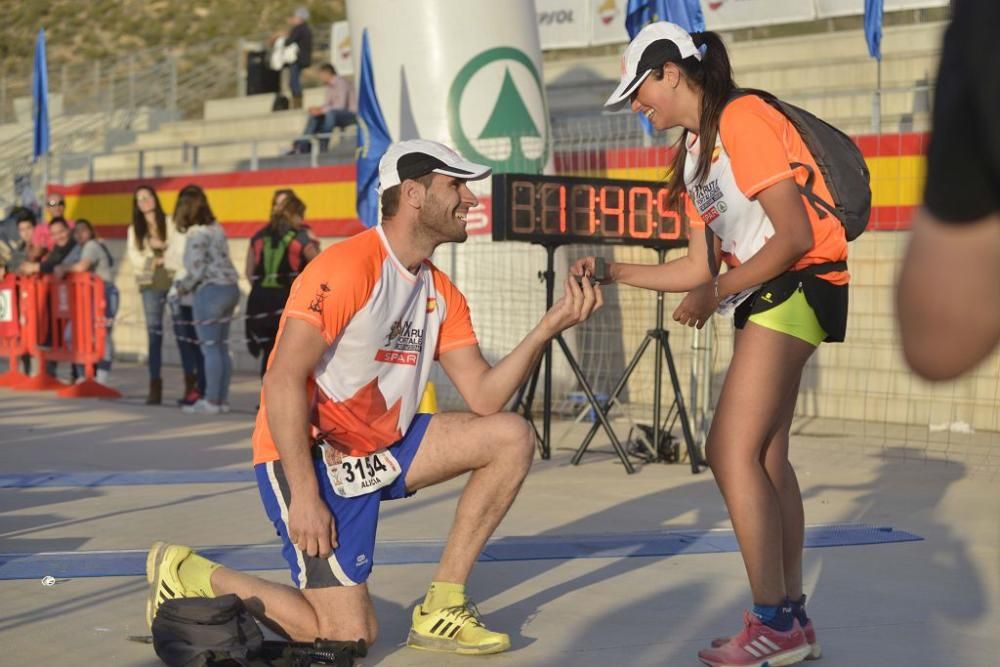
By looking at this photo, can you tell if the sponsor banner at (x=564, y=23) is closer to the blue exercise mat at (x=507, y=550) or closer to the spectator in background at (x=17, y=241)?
the spectator in background at (x=17, y=241)

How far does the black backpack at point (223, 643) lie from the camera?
4188 mm

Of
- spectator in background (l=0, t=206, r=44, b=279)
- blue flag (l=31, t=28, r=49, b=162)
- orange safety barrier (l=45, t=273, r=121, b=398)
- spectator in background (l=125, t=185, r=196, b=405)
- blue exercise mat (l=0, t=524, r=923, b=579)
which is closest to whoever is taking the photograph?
blue exercise mat (l=0, t=524, r=923, b=579)

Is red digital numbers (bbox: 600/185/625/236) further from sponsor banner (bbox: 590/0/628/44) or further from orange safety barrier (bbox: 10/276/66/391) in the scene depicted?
sponsor banner (bbox: 590/0/628/44)

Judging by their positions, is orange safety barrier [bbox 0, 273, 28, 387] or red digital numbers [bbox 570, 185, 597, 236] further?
orange safety barrier [bbox 0, 273, 28, 387]

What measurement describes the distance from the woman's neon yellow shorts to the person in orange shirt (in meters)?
0.50

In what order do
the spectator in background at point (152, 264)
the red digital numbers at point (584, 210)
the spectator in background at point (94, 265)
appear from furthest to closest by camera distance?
the spectator in background at point (94, 265), the spectator in background at point (152, 264), the red digital numbers at point (584, 210)

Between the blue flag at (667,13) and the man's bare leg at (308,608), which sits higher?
the blue flag at (667,13)

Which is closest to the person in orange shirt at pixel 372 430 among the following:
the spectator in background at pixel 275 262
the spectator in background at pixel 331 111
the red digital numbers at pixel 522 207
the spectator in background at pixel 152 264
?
the red digital numbers at pixel 522 207

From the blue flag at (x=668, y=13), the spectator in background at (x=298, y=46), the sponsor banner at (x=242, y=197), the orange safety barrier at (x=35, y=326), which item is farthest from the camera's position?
the spectator in background at (x=298, y=46)

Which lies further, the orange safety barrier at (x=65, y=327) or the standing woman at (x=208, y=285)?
the orange safety barrier at (x=65, y=327)

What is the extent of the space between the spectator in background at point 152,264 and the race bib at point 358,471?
7.99 meters

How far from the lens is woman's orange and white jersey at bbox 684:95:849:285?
4.26 metres

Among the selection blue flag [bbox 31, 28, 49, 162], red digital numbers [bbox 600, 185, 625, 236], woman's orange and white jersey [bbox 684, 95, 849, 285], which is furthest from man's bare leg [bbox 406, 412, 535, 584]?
blue flag [bbox 31, 28, 49, 162]

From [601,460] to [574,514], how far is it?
82.7 inches
